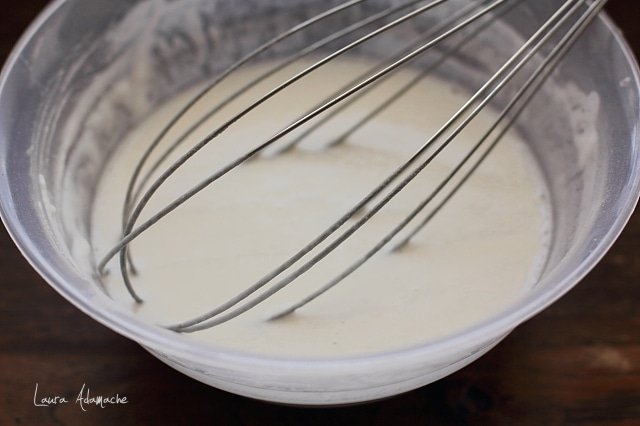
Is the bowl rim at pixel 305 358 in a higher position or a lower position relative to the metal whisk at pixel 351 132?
lower

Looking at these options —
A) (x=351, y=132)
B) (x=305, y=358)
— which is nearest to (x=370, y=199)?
(x=305, y=358)

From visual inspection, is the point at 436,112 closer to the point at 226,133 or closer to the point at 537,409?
the point at 226,133

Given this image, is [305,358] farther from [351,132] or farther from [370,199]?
[351,132]

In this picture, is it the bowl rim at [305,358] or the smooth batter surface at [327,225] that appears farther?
the smooth batter surface at [327,225]

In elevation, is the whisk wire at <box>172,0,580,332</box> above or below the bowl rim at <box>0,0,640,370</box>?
above
